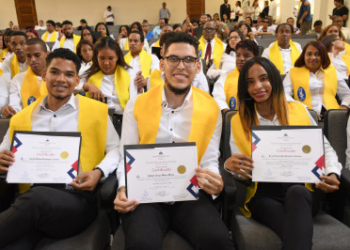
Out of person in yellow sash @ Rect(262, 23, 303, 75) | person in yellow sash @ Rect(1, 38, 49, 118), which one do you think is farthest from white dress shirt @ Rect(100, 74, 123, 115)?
person in yellow sash @ Rect(262, 23, 303, 75)

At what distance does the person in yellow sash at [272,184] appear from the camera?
135cm

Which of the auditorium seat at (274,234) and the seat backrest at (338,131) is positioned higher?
the seat backrest at (338,131)

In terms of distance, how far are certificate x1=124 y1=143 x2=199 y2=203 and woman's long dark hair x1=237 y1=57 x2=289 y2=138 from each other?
1.74 ft

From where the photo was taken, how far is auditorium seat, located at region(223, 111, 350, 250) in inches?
55.2

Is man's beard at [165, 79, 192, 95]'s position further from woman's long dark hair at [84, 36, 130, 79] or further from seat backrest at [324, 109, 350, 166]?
woman's long dark hair at [84, 36, 130, 79]

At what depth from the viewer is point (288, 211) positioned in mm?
1389

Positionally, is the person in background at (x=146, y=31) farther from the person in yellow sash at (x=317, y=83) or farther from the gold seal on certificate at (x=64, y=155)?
the gold seal on certificate at (x=64, y=155)

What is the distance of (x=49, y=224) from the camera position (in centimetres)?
141

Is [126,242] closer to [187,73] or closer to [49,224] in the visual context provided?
[49,224]

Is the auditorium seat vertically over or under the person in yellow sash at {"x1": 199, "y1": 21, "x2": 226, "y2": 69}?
under

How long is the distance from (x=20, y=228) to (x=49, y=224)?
13 centimetres

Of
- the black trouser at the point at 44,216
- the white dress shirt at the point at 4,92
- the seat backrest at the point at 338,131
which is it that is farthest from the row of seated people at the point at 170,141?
the white dress shirt at the point at 4,92

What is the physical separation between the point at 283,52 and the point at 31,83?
3596mm

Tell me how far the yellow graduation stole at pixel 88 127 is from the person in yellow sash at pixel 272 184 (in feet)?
2.64
